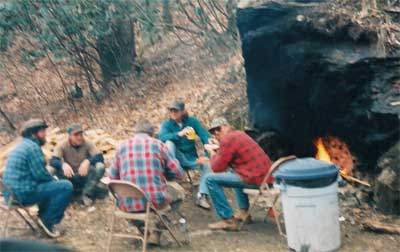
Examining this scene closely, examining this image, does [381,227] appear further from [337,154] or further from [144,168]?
[144,168]

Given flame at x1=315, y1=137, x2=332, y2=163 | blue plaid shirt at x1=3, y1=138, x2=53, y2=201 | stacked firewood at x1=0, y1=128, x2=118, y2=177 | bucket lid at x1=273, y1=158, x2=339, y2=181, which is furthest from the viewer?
stacked firewood at x1=0, y1=128, x2=118, y2=177

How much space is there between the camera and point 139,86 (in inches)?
650

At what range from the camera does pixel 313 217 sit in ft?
25.5

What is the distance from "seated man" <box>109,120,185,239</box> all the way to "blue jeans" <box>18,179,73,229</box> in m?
0.77

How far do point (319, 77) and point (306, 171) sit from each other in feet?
9.34

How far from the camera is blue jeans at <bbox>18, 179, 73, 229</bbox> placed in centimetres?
855

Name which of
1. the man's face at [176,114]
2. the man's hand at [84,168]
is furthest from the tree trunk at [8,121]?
the man's face at [176,114]

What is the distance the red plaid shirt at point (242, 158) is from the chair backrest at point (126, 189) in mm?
1235

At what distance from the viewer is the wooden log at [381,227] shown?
8625 mm

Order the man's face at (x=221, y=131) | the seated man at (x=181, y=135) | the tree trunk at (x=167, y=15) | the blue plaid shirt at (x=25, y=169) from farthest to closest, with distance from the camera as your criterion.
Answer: the tree trunk at (x=167, y=15)
the seated man at (x=181, y=135)
the man's face at (x=221, y=131)
the blue plaid shirt at (x=25, y=169)

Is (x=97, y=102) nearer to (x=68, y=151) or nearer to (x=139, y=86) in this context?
(x=139, y=86)

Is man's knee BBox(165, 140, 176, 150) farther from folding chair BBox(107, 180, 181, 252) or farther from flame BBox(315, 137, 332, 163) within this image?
flame BBox(315, 137, 332, 163)

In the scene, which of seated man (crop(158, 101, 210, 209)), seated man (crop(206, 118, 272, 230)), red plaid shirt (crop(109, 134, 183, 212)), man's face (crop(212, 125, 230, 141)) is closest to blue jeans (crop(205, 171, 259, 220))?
seated man (crop(206, 118, 272, 230))

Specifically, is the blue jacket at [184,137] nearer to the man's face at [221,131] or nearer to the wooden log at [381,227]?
the man's face at [221,131]
